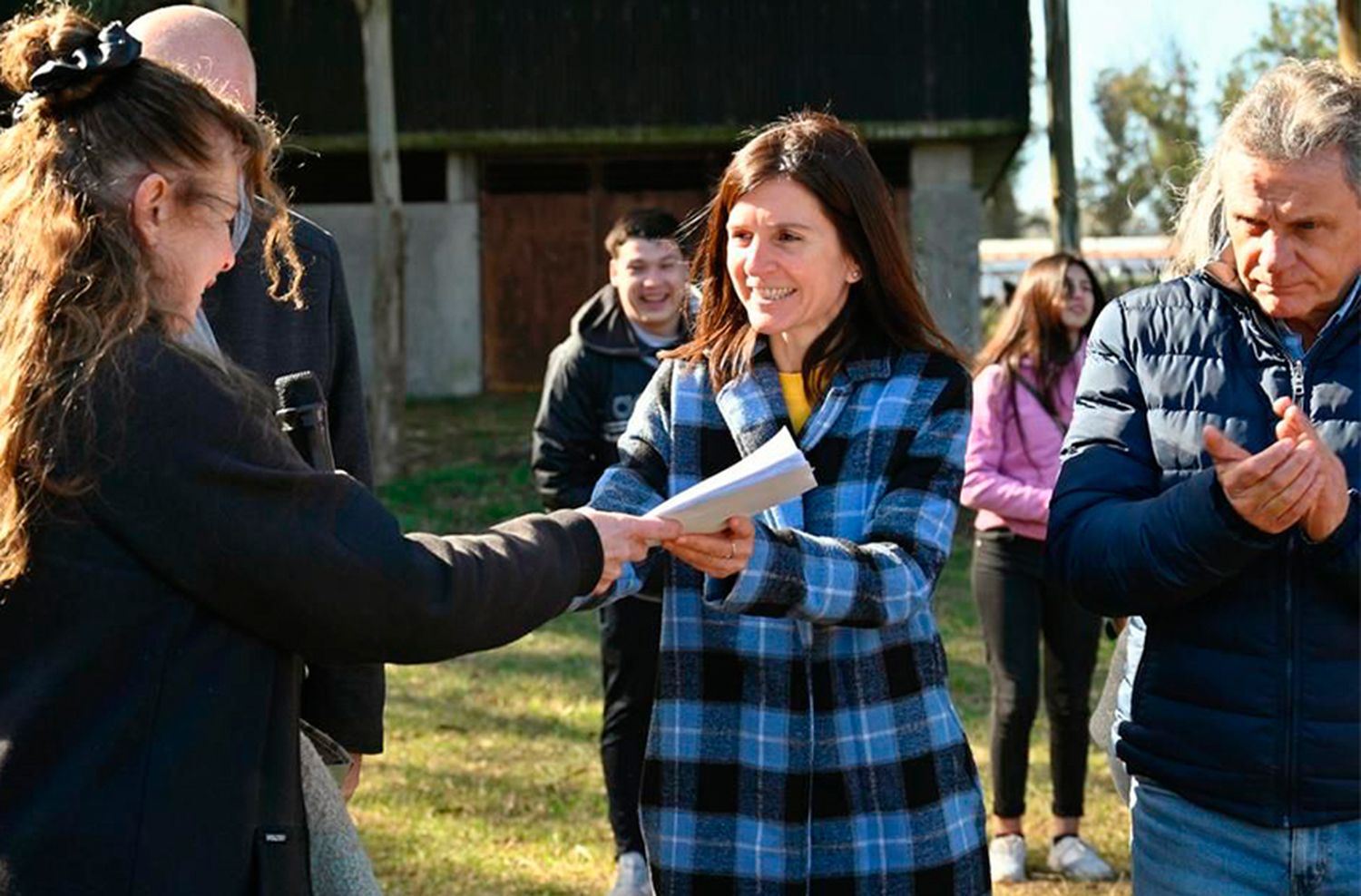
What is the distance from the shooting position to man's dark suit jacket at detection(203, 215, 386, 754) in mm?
3758

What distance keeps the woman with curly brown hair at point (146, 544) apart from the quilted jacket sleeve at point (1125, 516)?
3.66 feet

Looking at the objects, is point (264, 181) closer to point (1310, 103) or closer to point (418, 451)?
point (1310, 103)

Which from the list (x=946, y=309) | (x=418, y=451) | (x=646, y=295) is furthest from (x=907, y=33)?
(x=646, y=295)

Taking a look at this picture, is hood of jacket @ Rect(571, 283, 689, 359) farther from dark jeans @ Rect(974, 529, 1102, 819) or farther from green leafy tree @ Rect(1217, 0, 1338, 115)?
green leafy tree @ Rect(1217, 0, 1338, 115)

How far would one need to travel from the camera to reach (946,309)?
19031 mm

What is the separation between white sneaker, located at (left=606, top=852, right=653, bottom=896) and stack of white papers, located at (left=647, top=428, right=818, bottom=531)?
3285mm

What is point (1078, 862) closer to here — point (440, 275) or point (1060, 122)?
point (1060, 122)

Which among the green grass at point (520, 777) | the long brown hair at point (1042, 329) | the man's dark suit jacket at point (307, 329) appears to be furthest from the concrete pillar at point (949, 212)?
the man's dark suit jacket at point (307, 329)

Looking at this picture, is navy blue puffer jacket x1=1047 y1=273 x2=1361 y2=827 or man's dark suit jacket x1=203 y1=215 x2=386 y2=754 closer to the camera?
navy blue puffer jacket x1=1047 y1=273 x2=1361 y2=827

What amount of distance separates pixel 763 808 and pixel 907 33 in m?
17.7

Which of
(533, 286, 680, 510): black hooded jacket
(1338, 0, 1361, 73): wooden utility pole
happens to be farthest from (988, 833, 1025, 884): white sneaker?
(1338, 0, 1361, 73): wooden utility pole

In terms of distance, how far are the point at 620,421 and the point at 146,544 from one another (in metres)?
4.09

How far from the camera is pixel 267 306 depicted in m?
3.80

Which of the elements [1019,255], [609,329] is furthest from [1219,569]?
[1019,255]
